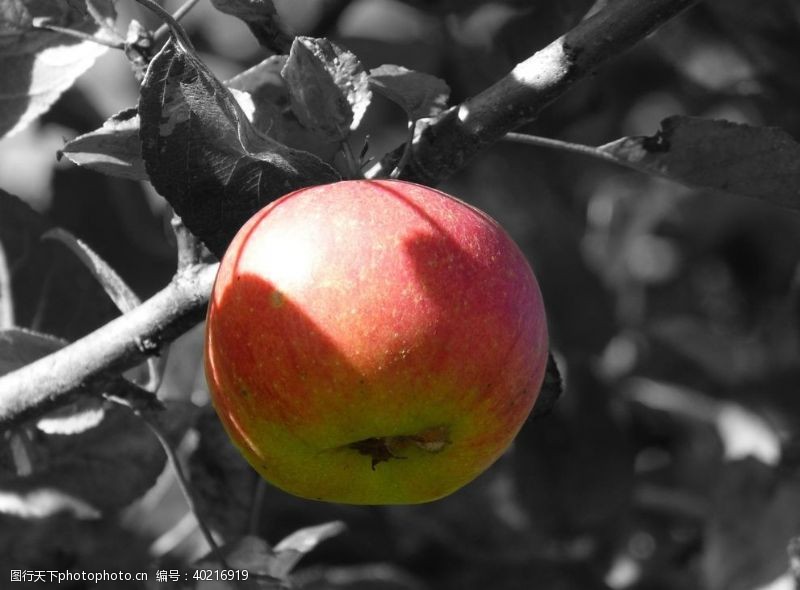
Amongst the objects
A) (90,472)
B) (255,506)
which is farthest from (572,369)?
(90,472)

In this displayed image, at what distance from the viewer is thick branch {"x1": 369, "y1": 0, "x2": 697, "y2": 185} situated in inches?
38.3

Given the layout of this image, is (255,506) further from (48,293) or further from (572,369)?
(572,369)

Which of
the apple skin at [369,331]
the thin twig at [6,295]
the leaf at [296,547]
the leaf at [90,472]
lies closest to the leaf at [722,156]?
the apple skin at [369,331]

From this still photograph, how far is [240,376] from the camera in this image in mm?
887

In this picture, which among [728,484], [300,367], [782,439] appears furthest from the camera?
[782,439]

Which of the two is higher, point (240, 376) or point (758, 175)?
point (240, 376)

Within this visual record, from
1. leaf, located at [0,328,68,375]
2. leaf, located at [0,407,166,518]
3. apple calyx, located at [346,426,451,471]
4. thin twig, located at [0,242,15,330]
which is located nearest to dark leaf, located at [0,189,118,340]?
thin twig, located at [0,242,15,330]

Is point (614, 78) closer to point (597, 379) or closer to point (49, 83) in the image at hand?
point (597, 379)

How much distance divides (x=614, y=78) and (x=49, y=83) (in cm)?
143

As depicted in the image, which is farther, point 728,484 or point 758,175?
point 728,484

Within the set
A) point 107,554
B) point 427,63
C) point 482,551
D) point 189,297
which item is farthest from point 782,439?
point 189,297

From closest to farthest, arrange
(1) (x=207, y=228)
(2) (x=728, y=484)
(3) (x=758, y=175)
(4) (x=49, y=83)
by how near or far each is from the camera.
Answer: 1. (1) (x=207, y=228)
2. (3) (x=758, y=175)
3. (4) (x=49, y=83)
4. (2) (x=728, y=484)

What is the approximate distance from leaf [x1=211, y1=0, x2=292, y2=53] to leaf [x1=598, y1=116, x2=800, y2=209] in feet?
1.22

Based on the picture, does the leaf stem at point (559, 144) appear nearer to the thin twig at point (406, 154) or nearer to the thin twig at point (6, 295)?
the thin twig at point (406, 154)
